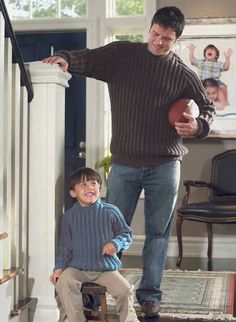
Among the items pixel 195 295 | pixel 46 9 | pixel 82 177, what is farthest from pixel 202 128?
pixel 46 9

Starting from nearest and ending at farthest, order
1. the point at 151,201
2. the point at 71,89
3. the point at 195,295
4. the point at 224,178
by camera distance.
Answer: the point at 151,201 → the point at 195,295 → the point at 224,178 → the point at 71,89

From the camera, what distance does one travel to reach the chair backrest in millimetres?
5691

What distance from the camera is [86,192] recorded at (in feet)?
9.36

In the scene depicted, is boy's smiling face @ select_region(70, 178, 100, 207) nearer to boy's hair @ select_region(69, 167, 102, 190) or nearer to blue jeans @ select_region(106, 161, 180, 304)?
boy's hair @ select_region(69, 167, 102, 190)

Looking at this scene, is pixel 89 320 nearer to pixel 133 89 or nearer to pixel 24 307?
pixel 24 307

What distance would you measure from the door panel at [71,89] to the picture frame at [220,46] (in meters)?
0.99

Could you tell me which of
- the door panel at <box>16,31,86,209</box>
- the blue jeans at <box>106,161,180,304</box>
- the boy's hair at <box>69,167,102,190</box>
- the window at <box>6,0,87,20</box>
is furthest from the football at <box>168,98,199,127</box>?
the window at <box>6,0,87,20</box>

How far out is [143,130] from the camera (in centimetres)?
327

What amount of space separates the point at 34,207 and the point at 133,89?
29.8 inches

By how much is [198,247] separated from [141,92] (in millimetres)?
2980

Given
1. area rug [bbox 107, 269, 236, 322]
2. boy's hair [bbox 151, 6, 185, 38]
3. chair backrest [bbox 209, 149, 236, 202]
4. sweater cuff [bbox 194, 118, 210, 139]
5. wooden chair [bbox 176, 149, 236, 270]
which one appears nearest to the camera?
boy's hair [bbox 151, 6, 185, 38]

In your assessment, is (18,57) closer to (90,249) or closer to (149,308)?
(90,249)

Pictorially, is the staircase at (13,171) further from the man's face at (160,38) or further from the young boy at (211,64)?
the young boy at (211,64)

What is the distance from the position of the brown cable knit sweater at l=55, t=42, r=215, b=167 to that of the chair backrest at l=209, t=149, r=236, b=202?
8.08ft
